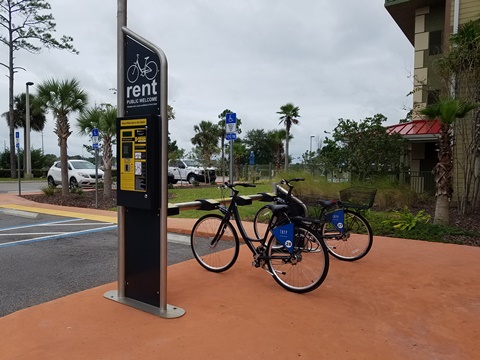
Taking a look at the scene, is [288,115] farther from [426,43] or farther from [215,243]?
[215,243]

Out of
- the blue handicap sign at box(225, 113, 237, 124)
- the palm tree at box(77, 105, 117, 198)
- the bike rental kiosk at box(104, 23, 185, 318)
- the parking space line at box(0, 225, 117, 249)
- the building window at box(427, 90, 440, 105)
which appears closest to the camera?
the bike rental kiosk at box(104, 23, 185, 318)

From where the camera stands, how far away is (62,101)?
1426 cm

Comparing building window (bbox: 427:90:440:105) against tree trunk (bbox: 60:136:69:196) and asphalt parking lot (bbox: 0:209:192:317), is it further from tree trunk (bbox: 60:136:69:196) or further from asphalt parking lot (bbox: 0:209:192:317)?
tree trunk (bbox: 60:136:69:196)

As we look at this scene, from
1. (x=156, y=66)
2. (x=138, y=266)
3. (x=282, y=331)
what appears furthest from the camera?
(x=138, y=266)

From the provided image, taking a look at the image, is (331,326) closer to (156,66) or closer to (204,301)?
(204,301)

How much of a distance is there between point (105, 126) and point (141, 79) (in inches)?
466

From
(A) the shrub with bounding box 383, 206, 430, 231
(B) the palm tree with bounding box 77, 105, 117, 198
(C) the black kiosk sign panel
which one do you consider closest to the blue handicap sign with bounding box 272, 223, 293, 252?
(C) the black kiosk sign panel

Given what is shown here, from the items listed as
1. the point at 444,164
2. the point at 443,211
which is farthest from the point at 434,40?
the point at 443,211

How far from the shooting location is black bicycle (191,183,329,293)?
4.21m

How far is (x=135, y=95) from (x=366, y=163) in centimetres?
1265

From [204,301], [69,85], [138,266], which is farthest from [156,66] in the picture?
[69,85]

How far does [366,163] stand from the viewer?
15.0m

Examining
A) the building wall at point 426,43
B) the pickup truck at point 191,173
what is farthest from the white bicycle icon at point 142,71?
the pickup truck at point 191,173

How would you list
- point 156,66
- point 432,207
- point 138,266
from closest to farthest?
point 156,66 < point 138,266 < point 432,207
